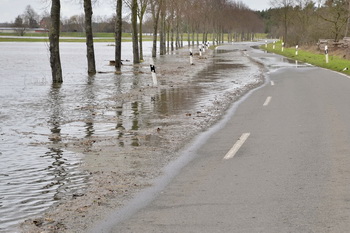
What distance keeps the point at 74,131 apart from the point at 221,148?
3.60 meters

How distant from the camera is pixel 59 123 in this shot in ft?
39.2

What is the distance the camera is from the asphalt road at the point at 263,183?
16.6 ft

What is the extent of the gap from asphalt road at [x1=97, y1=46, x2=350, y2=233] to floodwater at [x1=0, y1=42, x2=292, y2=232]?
55.3 inches

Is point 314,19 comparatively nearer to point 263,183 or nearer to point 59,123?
point 59,123

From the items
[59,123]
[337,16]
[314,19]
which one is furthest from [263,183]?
[314,19]

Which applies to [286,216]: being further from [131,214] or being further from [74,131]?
[74,131]

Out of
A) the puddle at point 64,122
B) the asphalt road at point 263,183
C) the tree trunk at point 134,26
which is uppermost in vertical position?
the tree trunk at point 134,26

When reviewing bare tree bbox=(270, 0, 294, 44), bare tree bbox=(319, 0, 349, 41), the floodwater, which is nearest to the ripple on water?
the floodwater

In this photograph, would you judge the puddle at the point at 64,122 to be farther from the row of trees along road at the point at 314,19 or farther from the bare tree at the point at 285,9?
the bare tree at the point at 285,9

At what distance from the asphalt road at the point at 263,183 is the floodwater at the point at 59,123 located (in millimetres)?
1404

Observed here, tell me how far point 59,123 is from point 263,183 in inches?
265

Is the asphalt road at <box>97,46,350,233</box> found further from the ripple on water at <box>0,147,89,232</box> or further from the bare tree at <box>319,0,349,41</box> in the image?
the bare tree at <box>319,0,349,41</box>

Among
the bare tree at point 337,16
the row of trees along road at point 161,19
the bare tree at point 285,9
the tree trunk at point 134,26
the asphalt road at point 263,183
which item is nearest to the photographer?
the asphalt road at point 263,183

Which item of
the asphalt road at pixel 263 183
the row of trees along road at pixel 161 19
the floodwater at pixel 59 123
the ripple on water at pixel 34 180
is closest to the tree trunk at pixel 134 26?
the row of trees along road at pixel 161 19
